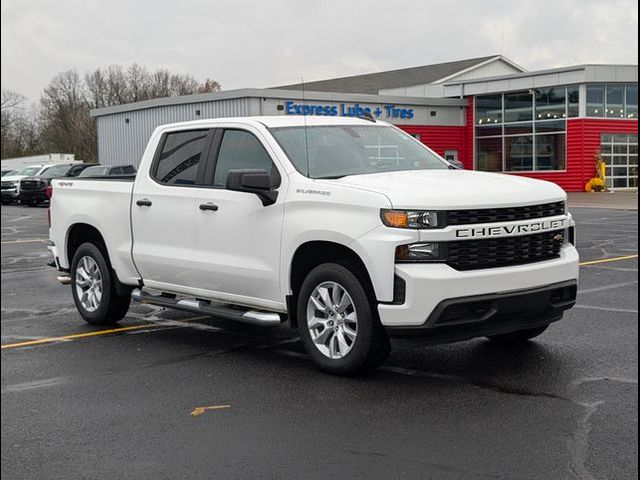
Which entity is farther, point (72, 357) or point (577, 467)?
point (72, 357)

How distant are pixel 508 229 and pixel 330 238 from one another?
1.25 metres

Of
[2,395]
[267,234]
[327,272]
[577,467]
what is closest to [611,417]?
[577,467]

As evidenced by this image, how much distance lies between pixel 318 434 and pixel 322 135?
310 centimetres

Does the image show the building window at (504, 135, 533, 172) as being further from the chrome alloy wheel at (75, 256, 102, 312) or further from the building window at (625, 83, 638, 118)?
the chrome alloy wheel at (75, 256, 102, 312)

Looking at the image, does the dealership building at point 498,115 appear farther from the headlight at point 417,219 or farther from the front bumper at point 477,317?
the headlight at point 417,219

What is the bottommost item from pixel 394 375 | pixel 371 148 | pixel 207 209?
pixel 394 375

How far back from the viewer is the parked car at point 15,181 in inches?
1553

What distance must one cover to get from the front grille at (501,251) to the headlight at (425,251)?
52mm

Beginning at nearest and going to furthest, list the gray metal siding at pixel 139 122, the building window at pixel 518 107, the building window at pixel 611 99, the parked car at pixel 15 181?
the parked car at pixel 15 181
the gray metal siding at pixel 139 122
the building window at pixel 611 99
the building window at pixel 518 107

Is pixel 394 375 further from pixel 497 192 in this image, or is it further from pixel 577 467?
pixel 577 467

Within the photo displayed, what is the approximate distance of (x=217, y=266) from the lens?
7262 millimetres

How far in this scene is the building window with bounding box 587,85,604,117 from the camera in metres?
41.0

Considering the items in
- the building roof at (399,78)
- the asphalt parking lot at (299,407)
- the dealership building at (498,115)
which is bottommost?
the asphalt parking lot at (299,407)

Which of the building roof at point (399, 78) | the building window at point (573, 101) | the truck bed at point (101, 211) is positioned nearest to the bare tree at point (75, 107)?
the truck bed at point (101, 211)
